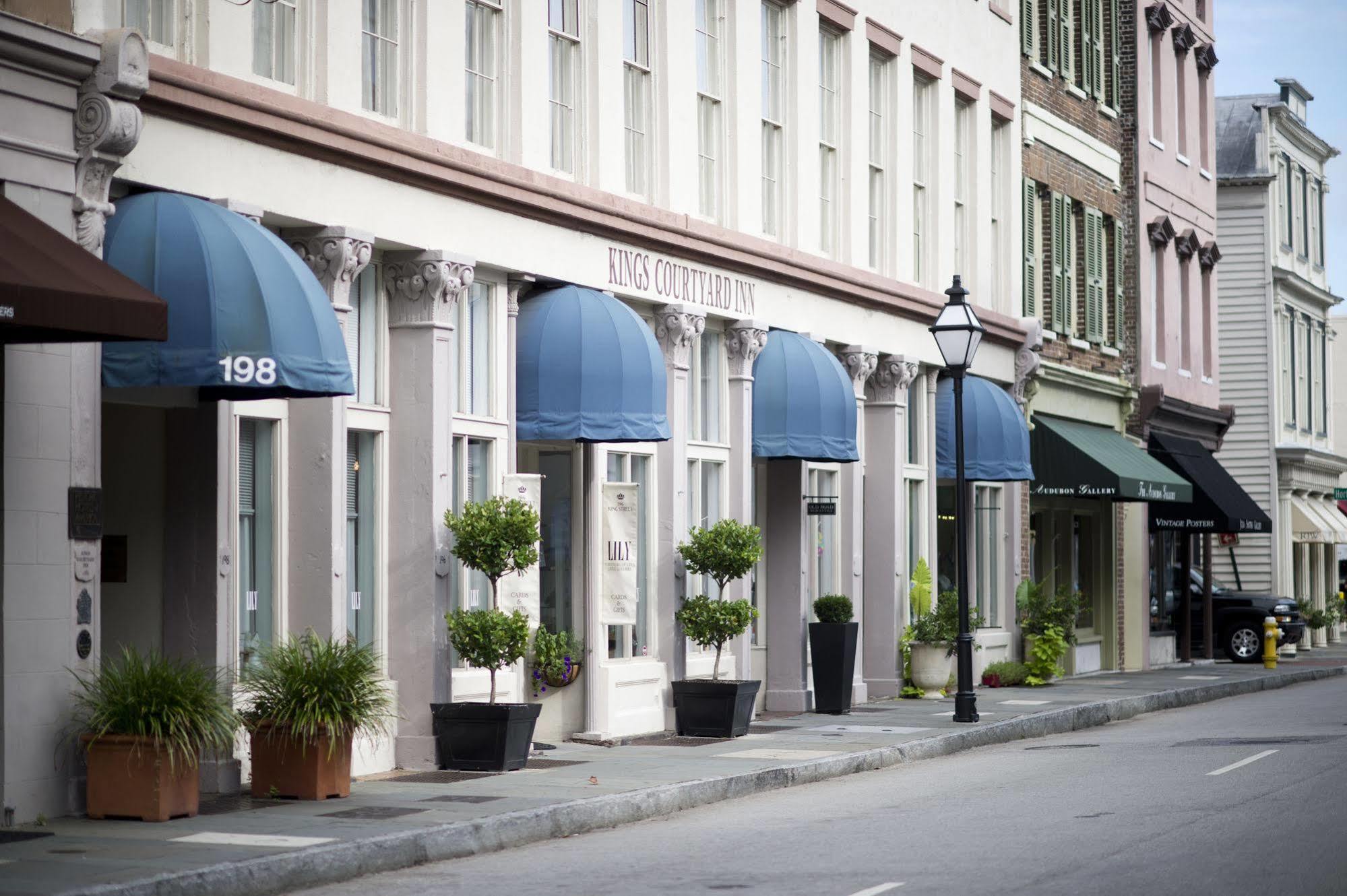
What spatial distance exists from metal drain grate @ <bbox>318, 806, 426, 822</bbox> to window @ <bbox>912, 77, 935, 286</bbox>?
14.8m

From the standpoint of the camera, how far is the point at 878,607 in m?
24.6

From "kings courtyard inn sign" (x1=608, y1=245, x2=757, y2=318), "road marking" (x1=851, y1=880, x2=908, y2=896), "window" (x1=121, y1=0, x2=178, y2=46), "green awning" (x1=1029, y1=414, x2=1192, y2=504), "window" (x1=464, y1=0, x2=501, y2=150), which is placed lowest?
"road marking" (x1=851, y1=880, x2=908, y2=896)

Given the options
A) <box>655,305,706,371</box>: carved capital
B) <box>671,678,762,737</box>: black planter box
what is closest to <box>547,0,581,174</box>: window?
<box>655,305,706,371</box>: carved capital

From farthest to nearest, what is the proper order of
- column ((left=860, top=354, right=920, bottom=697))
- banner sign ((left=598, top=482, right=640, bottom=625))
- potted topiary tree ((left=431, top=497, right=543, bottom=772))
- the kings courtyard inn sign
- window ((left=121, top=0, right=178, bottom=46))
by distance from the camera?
column ((left=860, top=354, right=920, bottom=697)) → the kings courtyard inn sign → banner sign ((left=598, top=482, right=640, bottom=625)) → potted topiary tree ((left=431, top=497, right=543, bottom=772)) → window ((left=121, top=0, right=178, bottom=46))

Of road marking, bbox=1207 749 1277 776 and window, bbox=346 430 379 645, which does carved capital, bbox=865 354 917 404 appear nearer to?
road marking, bbox=1207 749 1277 776

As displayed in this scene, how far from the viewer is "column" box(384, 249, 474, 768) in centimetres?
1577

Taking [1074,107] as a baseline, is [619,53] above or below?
below

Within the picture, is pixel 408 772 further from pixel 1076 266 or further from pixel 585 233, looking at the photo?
pixel 1076 266

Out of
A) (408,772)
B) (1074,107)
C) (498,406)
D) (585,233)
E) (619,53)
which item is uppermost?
(1074,107)

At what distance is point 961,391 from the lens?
822 inches

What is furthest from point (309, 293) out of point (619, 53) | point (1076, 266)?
point (1076, 266)

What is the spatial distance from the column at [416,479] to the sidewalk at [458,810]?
0.80 meters

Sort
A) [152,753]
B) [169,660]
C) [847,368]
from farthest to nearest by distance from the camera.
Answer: [847,368] → [169,660] → [152,753]

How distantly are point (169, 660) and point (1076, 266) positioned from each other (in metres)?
21.6
